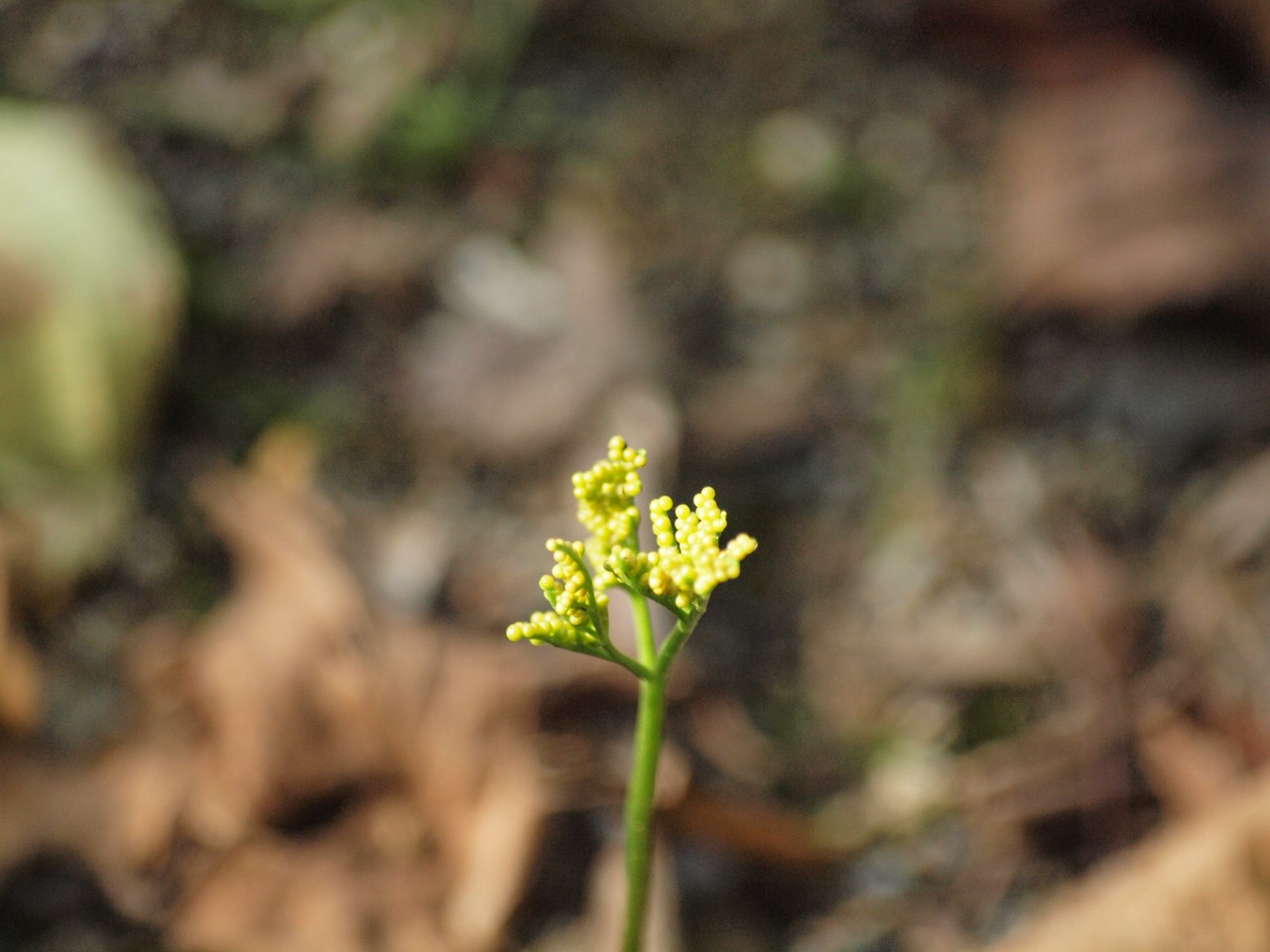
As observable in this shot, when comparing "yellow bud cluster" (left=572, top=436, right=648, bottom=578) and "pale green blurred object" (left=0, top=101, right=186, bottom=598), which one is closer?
"yellow bud cluster" (left=572, top=436, right=648, bottom=578)

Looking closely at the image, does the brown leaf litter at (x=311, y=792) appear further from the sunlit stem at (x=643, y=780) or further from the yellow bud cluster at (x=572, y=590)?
the yellow bud cluster at (x=572, y=590)

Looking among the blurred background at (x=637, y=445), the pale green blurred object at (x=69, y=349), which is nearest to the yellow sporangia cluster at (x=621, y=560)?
the blurred background at (x=637, y=445)

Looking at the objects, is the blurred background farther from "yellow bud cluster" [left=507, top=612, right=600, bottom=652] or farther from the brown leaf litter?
"yellow bud cluster" [left=507, top=612, right=600, bottom=652]

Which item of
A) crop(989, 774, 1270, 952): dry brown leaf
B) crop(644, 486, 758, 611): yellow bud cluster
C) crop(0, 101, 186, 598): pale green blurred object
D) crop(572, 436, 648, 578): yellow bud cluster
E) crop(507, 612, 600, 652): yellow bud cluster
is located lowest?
crop(989, 774, 1270, 952): dry brown leaf

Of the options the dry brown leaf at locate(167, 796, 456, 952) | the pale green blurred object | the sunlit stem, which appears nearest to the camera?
the sunlit stem

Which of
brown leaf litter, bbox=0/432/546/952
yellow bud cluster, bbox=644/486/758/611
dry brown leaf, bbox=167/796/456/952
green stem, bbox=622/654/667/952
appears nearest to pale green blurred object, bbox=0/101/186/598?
brown leaf litter, bbox=0/432/546/952

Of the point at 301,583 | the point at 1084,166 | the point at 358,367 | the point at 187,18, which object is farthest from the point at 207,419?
the point at 1084,166

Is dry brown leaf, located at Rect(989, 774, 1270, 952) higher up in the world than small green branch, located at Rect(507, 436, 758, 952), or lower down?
lower down
